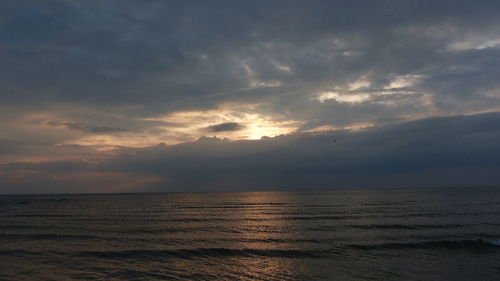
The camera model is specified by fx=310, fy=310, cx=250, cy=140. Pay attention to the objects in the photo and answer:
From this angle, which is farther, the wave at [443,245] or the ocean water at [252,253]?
the wave at [443,245]

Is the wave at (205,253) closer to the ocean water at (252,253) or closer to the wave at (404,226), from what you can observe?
the ocean water at (252,253)

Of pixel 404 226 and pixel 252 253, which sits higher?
pixel 252 253

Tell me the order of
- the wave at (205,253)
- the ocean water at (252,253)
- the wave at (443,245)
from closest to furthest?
the ocean water at (252,253), the wave at (205,253), the wave at (443,245)

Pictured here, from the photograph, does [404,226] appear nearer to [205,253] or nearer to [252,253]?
[252,253]

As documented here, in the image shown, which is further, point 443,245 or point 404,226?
point 404,226

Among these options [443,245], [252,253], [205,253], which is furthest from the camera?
[443,245]

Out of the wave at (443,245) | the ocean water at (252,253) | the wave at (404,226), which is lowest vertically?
the wave at (404,226)

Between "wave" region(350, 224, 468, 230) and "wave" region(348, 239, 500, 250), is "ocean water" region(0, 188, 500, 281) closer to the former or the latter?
"wave" region(348, 239, 500, 250)

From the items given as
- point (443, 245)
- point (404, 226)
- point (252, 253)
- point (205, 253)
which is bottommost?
point (404, 226)

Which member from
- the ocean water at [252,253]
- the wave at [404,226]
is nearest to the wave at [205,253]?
the ocean water at [252,253]

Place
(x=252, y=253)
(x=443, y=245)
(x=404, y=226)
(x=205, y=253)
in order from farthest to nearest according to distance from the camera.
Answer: (x=404, y=226)
(x=443, y=245)
(x=252, y=253)
(x=205, y=253)

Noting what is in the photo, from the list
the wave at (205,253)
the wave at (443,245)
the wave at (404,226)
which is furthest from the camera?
the wave at (404,226)

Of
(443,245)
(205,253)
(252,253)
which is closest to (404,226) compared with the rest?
(443,245)

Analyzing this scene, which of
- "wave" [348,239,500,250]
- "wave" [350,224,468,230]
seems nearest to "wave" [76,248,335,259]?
"wave" [348,239,500,250]
